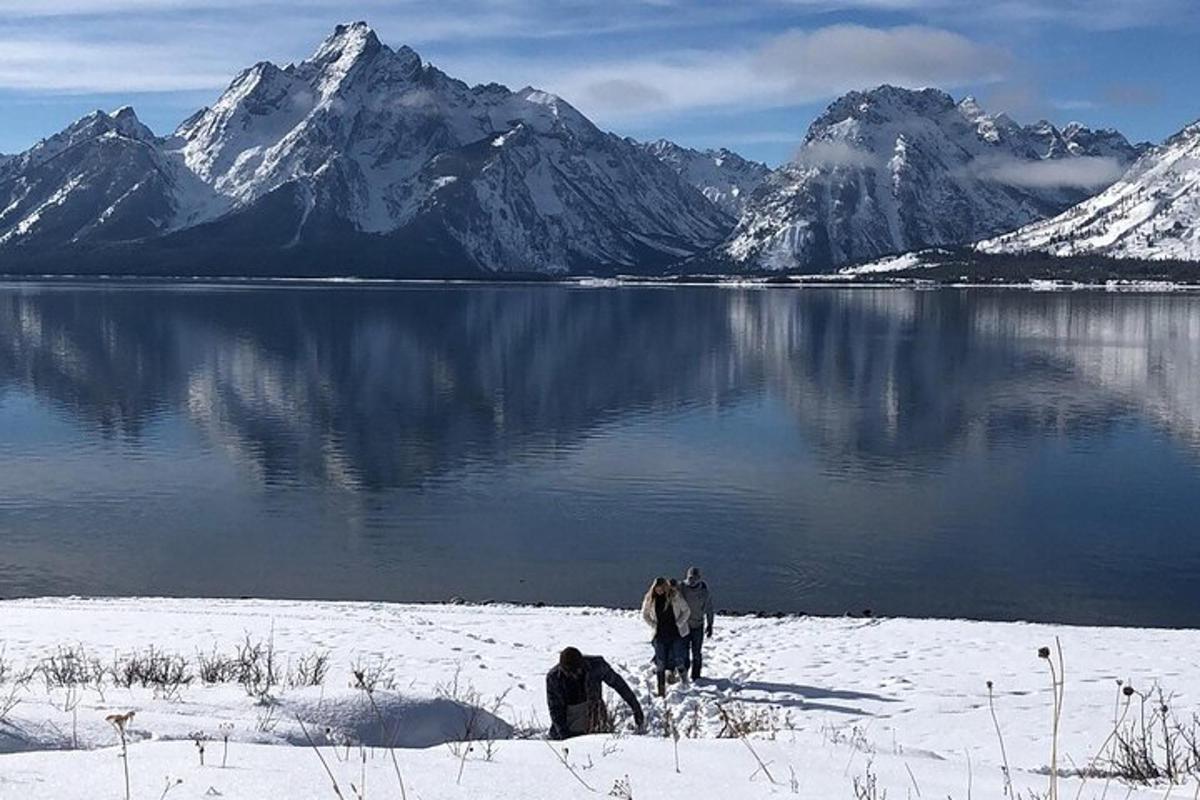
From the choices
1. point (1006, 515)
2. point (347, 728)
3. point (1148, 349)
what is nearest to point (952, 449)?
point (1006, 515)

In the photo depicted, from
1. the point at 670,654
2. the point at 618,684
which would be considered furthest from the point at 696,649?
the point at 618,684

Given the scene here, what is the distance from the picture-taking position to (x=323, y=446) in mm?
59938

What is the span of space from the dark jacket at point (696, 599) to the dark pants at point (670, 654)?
1.64 ft

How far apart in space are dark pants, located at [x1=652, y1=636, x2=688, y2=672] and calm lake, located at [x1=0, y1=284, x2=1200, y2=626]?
12376 mm

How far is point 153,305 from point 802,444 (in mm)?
168767

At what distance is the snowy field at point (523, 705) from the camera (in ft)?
23.0

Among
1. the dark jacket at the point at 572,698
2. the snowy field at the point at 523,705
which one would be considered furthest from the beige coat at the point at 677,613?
the dark jacket at the point at 572,698

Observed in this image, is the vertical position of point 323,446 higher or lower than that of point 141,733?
lower

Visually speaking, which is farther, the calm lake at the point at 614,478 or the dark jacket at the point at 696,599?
the calm lake at the point at 614,478

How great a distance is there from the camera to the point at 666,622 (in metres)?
19.8

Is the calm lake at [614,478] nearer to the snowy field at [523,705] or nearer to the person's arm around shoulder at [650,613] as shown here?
the snowy field at [523,705]

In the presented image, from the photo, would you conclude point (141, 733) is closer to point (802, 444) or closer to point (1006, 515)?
point (1006, 515)

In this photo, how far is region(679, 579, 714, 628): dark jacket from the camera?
20.7 metres

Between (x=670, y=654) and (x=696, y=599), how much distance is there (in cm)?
127
